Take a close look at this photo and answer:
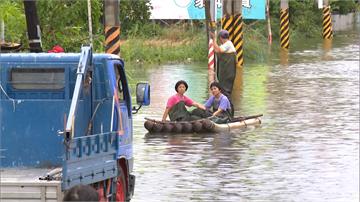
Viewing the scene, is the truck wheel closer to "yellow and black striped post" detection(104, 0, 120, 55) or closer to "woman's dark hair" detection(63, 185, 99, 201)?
"woman's dark hair" detection(63, 185, 99, 201)

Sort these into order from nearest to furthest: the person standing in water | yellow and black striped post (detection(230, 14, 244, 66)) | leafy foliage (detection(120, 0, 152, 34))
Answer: the person standing in water < yellow and black striped post (detection(230, 14, 244, 66)) < leafy foliage (detection(120, 0, 152, 34))

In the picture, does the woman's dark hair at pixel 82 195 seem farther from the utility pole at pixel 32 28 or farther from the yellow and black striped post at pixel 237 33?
the yellow and black striped post at pixel 237 33

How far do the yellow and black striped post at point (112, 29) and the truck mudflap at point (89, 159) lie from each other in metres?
12.3

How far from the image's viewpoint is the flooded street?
13.5 m

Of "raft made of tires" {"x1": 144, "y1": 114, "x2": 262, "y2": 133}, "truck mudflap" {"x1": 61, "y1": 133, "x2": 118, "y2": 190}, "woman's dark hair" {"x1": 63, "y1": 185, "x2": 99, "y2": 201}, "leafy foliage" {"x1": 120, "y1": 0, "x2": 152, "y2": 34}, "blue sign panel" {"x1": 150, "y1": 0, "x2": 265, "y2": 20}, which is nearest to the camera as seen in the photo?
"woman's dark hair" {"x1": 63, "y1": 185, "x2": 99, "y2": 201}

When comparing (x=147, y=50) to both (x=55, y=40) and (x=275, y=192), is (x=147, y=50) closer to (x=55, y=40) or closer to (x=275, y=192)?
(x=55, y=40)

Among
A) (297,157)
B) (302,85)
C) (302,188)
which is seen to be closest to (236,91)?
(302,85)

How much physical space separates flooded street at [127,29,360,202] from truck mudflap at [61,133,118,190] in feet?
→ 6.78

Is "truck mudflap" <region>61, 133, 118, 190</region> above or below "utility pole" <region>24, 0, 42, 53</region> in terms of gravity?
below

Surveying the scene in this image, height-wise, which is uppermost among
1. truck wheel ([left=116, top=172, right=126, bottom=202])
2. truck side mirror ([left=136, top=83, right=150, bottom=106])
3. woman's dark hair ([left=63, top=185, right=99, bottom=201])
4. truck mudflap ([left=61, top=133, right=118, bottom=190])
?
woman's dark hair ([left=63, top=185, right=99, bottom=201])

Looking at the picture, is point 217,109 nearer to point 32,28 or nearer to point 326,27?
point 32,28

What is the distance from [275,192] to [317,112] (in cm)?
948

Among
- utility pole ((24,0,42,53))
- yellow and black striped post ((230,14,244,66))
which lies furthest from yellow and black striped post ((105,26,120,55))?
yellow and black striped post ((230,14,244,66))

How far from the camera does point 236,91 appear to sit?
1106 inches
